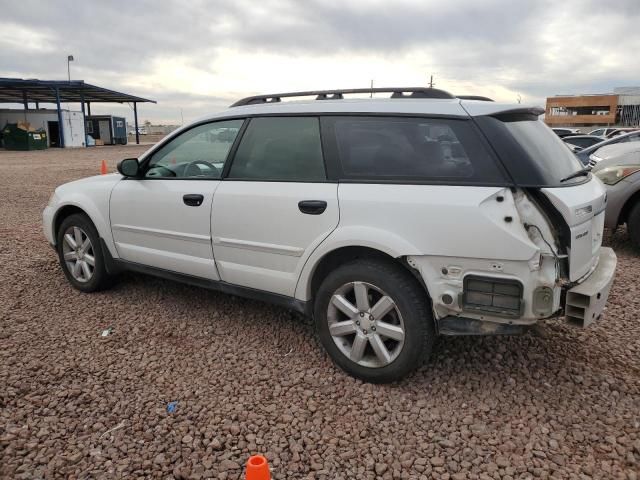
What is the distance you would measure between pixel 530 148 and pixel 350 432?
6.17 ft

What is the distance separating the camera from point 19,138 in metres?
32.6

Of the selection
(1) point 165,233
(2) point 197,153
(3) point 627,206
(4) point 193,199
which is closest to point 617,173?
(3) point 627,206

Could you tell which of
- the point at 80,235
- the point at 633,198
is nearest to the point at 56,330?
the point at 80,235

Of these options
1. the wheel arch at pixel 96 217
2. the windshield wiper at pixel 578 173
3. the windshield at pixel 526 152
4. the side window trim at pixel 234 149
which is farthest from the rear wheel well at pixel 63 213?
the windshield wiper at pixel 578 173

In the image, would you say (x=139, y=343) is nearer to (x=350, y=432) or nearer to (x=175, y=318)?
(x=175, y=318)

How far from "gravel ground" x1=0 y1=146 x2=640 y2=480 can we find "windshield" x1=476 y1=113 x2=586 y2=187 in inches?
51.4

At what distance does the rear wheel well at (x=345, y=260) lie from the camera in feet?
9.74

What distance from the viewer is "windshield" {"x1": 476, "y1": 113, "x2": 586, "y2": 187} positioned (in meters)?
2.72

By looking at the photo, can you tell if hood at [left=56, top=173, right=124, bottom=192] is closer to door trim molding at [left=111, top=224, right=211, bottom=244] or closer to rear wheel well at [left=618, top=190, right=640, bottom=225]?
door trim molding at [left=111, top=224, right=211, bottom=244]

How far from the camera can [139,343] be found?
382cm

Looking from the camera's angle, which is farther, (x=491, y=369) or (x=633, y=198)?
(x=633, y=198)

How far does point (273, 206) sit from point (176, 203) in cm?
98

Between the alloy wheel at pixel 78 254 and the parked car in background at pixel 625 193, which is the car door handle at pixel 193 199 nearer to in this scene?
the alloy wheel at pixel 78 254

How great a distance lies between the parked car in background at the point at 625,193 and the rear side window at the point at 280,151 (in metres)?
4.34
